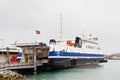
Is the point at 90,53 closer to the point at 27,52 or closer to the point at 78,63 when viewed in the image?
the point at 78,63

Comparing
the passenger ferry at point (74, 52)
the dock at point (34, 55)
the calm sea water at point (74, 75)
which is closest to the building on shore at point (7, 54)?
the dock at point (34, 55)

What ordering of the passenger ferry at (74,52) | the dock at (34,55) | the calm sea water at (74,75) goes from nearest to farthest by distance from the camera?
1. the calm sea water at (74,75)
2. the dock at (34,55)
3. the passenger ferry at (74,52)

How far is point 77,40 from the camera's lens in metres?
45.2

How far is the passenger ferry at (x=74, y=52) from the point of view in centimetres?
3541

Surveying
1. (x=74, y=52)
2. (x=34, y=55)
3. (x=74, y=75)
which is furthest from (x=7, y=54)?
(x=74, y=52)

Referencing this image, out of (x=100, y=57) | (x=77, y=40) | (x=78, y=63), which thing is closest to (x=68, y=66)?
(x=78, y=63)

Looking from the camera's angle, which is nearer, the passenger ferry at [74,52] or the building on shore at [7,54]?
the building on shore at [7,54]

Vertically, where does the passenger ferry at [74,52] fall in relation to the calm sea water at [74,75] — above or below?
above

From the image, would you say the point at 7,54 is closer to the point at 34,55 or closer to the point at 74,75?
the point at 34,55

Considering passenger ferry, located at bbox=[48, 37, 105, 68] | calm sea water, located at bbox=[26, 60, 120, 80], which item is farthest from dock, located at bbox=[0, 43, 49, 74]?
calm sea water, located at bbox=[26, 60, 120, 80]

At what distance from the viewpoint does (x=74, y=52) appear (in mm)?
41656

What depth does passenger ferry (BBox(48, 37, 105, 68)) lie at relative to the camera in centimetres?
3541

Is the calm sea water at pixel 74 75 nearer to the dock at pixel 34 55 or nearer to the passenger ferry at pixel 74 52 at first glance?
the dock at pixel 34 55

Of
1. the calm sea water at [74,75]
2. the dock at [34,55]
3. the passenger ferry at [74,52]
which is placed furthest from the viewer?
the passenger ferry at [74,52]
